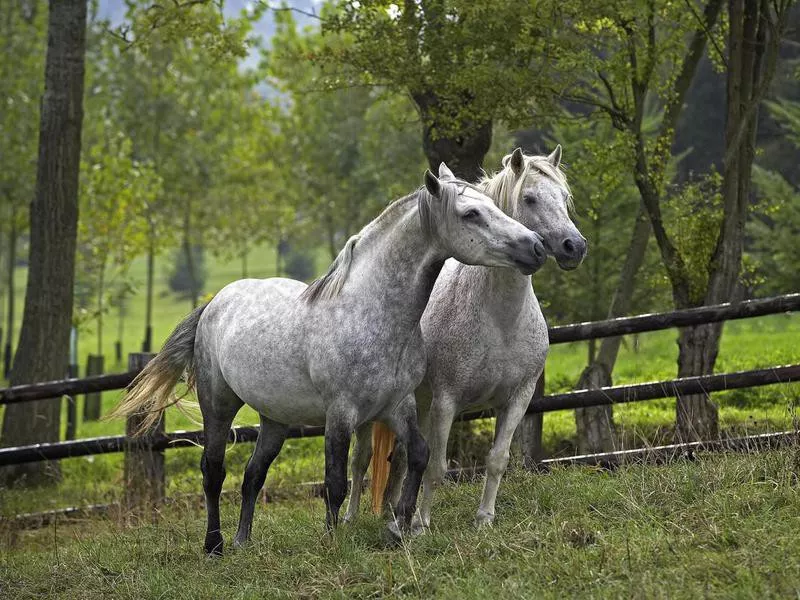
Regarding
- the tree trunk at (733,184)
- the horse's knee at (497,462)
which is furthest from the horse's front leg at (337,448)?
the tree trunk at (733,184)

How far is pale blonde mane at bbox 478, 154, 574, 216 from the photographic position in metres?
6.00

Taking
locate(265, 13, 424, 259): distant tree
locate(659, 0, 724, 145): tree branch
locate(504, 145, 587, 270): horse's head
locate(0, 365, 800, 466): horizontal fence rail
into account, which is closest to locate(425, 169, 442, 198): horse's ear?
locate(504, 145, 587, 270): horse's head

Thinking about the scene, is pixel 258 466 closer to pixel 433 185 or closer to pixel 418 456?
pixel 418 456

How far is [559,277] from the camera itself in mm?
16031

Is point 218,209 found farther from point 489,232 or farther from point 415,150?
point 489,232

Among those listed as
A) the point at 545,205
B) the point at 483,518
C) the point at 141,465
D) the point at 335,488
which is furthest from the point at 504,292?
the point at 141,465

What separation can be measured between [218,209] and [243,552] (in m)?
26.9

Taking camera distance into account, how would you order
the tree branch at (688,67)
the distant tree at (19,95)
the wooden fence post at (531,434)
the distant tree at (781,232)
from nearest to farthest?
1. the wooden fence post at (531,434)
2. the tree branch at (688,67)
3. the distant tree at (781,232)
4. the distant tree at (19,95)

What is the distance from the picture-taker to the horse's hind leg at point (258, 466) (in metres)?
6.50

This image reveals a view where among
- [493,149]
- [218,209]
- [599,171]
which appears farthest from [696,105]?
[599,171]

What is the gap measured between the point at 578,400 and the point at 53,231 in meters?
6.36

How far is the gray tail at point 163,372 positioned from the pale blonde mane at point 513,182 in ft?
7.15

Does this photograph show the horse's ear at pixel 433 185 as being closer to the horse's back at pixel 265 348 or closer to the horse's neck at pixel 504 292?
the horse's neck at pixel 504 292

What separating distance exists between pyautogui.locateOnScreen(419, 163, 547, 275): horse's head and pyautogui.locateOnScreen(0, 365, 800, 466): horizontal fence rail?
9.67 feet
